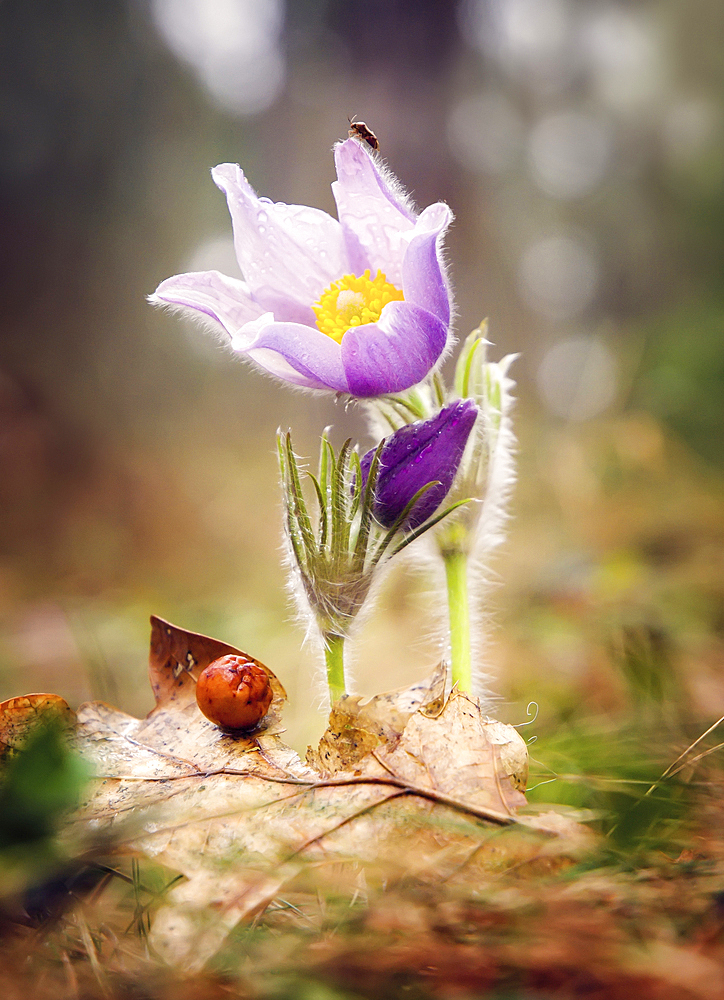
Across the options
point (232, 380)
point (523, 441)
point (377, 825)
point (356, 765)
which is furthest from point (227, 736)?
point (232, 380)

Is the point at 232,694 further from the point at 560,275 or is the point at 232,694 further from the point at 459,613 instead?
the point at 560,275

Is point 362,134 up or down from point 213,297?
Answer: up

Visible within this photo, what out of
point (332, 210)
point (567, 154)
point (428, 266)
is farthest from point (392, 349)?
point (567, 154)

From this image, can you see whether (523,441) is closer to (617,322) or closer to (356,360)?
(617,322)

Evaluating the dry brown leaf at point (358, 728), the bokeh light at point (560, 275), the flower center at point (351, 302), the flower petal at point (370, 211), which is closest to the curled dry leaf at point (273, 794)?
the dry brown leaf at point (358, 728)

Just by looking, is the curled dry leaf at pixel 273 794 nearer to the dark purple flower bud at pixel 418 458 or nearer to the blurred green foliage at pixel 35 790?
the blurred green foliage at pixel 35 790

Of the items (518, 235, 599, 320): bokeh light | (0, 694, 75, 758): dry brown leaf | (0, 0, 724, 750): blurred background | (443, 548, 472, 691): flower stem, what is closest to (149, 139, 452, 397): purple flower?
(443, 548, 472, 691): flower stem
